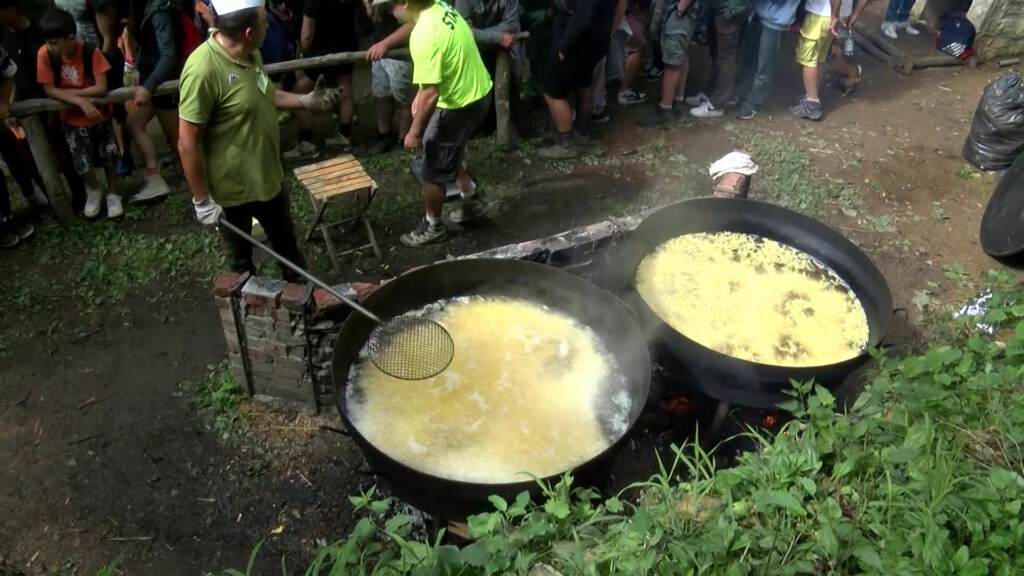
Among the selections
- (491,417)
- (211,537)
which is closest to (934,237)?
(491,417)

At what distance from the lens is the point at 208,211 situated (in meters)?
4.78

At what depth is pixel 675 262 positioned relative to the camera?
16.6 feet

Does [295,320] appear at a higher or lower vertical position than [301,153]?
higher

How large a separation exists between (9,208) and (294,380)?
12.5 feet

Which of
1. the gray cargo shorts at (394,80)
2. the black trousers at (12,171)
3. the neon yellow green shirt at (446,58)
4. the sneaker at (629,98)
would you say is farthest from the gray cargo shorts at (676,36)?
the black trousers at (12,171)

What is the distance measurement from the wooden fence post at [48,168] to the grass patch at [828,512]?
5.15 metres

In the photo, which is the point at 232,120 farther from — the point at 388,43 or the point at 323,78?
the point at 388,43

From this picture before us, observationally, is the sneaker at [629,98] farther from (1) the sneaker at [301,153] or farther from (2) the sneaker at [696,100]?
(1) the sneaker at [301,153]

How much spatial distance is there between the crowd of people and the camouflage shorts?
0.05ft

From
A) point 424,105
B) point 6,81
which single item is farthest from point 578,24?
point 6,81

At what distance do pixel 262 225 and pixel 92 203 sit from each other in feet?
8.33

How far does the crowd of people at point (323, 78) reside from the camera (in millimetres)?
4758

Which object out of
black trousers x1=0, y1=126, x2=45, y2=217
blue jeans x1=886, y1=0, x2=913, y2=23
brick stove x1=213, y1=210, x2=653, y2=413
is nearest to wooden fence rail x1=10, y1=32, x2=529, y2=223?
black trousers x1=0, y1=126, x2=45, y2=217

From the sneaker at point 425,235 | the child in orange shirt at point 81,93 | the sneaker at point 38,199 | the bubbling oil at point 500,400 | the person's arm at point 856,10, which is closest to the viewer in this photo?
the bubbling oil at point 500,400
